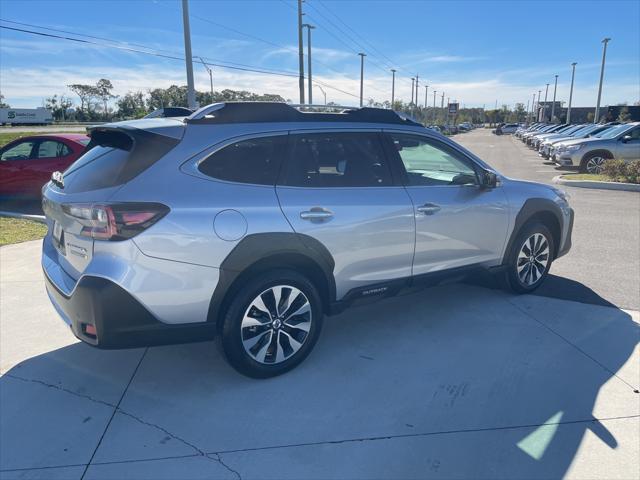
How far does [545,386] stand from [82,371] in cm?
326

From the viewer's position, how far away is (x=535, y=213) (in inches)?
190

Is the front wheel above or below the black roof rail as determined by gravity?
below

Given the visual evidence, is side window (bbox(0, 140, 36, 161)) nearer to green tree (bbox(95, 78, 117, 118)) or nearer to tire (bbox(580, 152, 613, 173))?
tire (bbox(580, 152, 613, 173))

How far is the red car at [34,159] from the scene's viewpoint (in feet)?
32.3

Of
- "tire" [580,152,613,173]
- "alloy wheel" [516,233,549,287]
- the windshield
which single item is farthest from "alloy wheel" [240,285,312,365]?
the windshield

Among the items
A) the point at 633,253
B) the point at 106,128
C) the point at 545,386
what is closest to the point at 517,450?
the point at 545,386

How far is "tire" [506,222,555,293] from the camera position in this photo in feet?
15.7

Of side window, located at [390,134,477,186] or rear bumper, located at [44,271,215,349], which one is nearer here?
rear bumper, located at [44,271,215,349]

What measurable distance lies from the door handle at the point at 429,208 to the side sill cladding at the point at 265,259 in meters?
0.93

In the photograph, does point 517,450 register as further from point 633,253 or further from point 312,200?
point 633,253

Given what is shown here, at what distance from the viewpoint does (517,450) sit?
272cm

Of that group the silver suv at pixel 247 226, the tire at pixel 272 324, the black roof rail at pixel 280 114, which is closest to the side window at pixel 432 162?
the silver suv at pixel 247 226

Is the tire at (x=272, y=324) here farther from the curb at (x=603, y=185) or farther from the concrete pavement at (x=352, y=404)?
the curb at (x=603, y=185)

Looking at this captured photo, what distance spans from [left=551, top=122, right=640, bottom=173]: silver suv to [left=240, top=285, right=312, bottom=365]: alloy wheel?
1572 cm
